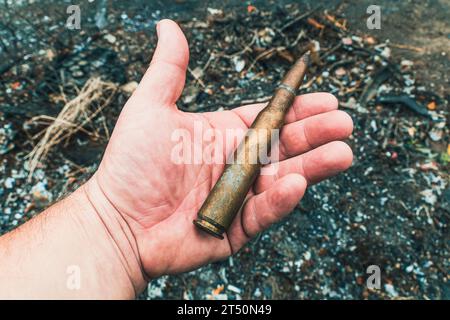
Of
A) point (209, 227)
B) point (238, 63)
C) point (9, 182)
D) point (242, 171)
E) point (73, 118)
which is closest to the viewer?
point (209, 227)

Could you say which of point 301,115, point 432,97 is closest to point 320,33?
point 432,97

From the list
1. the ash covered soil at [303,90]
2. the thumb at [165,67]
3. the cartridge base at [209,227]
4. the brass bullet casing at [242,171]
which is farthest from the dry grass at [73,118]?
the cartridge base at [209,227]

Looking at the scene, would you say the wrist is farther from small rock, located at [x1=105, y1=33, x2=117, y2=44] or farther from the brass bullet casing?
small rock, located at [x1=105, y1=33, x2=117, y2=44]

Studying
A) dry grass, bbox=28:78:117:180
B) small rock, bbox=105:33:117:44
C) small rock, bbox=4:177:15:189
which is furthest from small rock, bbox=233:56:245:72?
small rock, bbox=4:177:15:189

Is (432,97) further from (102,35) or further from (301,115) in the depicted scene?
(102,35)

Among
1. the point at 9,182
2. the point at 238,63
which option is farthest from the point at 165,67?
the point at 9,182

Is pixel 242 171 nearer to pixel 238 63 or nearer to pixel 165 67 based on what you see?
pixel 165 67
